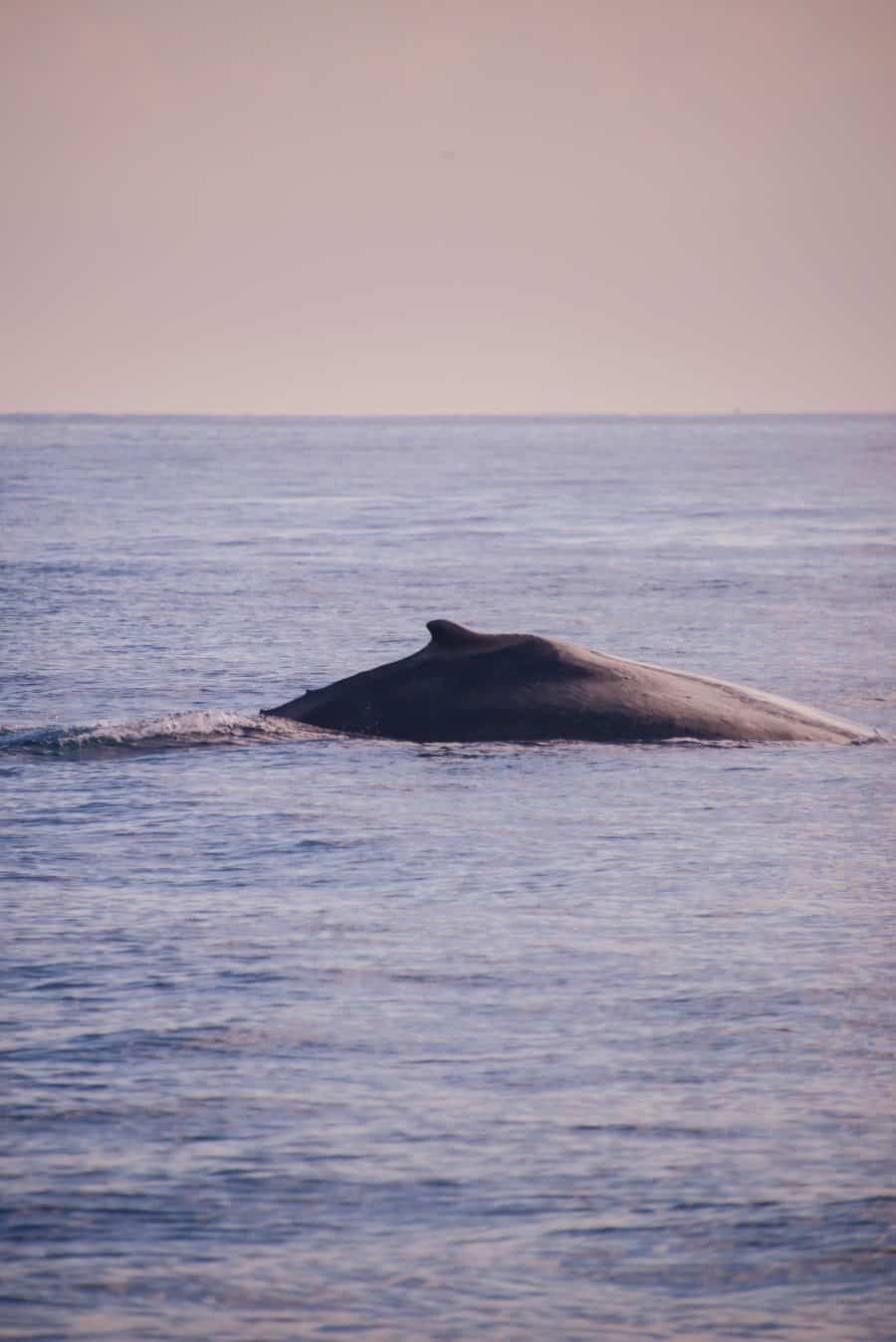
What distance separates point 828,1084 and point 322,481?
73.3 metres

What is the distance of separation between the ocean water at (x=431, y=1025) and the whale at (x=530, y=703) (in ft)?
0.88

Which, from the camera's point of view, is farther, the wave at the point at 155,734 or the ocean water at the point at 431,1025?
the wave at the point at 155,734

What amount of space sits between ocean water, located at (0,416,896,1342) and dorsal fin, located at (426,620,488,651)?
80 cm

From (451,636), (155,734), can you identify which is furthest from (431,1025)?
(155,734)

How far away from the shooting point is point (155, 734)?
14.7m

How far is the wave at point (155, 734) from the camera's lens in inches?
564

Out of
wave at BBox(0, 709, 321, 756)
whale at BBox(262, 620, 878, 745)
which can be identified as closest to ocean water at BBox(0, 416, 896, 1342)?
wave at BBox(0, 709, 321, 756)

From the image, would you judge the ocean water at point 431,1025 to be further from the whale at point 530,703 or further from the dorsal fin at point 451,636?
the dorsal fin at point 451,636

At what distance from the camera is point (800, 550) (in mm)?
39531

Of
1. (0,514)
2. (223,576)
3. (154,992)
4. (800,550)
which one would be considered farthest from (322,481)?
(154,992)

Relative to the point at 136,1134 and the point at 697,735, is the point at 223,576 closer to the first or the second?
the point at 697,735

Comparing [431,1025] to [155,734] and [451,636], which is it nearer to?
[451,636]

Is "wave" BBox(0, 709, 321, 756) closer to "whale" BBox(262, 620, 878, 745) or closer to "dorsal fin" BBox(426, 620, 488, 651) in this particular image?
"whale" BBox(262, 620, 878, 745)

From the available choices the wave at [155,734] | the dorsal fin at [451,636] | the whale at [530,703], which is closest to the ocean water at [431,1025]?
the wave at [155,734]
